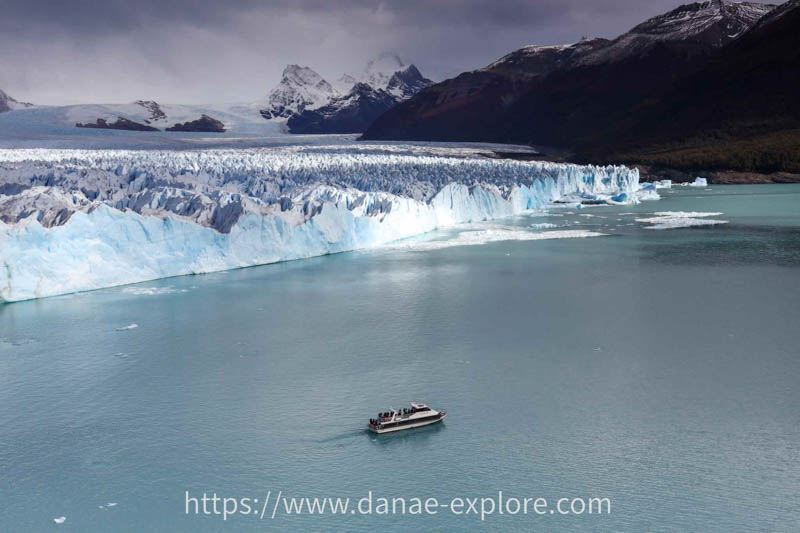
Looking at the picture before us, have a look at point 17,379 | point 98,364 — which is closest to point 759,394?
point 98,364

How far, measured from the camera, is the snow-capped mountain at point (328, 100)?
96.4 metres

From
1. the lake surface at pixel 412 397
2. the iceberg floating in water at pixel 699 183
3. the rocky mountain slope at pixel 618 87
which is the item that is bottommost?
the lake surface at pixel 412 397

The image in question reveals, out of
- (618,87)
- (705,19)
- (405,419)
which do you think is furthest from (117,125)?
(705,19)

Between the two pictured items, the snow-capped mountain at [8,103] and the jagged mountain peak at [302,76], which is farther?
the jagged mountain peak at [302,76]

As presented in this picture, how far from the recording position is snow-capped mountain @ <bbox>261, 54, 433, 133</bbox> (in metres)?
96.4

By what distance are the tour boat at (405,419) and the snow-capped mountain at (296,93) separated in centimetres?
8355

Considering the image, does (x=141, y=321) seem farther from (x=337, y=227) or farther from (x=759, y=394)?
(x=759, y=394)

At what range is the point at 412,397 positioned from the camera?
295 inches

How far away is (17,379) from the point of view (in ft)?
27.6

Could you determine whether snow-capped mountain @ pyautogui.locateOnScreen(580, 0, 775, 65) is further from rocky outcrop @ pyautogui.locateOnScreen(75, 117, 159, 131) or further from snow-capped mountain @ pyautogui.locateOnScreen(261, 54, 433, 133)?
rocky outcrop @ pyautogui.locateOnScreen(75, 117, 159, 131)

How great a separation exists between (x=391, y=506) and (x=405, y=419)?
128cm

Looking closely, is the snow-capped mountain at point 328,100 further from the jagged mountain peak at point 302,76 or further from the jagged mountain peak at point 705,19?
the jagged mountain peak at point 705,19

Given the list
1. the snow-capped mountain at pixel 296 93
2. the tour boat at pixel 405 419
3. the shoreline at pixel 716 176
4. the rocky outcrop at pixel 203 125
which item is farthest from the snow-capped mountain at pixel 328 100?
the tour boat at pixel 405 419

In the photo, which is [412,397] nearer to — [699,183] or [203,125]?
[699,183]
